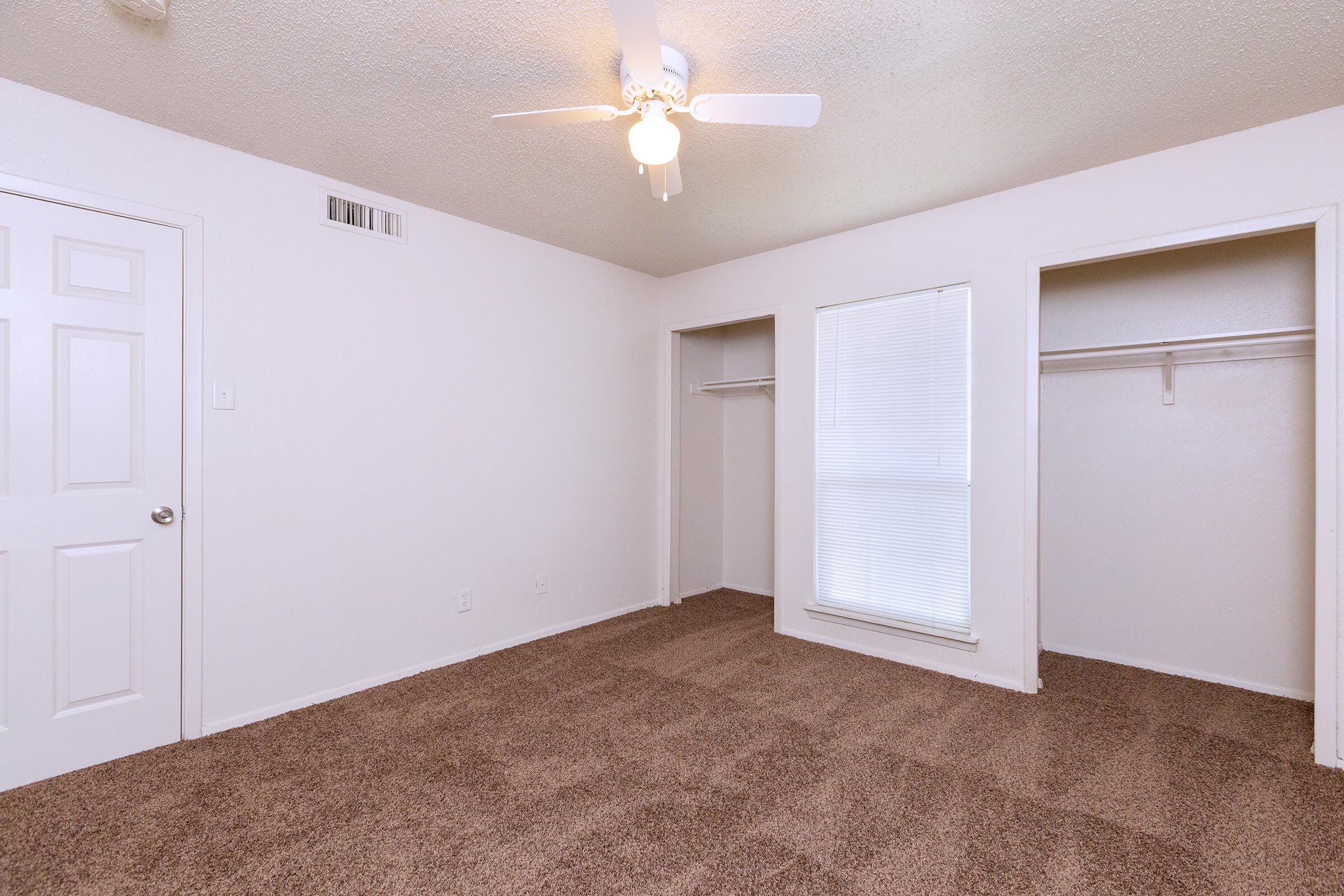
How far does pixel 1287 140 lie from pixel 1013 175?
976mm

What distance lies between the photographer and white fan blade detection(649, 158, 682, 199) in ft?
7.55

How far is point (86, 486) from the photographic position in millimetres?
2416

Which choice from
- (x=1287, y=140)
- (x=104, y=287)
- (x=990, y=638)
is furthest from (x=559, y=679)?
(x=1287, y=140)

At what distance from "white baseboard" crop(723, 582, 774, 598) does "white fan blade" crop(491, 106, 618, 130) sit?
13.0 ft

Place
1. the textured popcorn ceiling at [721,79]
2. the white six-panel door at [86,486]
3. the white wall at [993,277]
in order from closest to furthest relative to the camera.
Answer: the textured popcorn ceiling at [721,79], the white six-panel door at [86,486], the white wall at [993,277]

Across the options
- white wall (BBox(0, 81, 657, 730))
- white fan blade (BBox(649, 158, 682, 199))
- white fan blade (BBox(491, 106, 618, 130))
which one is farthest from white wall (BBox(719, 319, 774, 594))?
white fan blade (BBox(491, 106, 618, 130))

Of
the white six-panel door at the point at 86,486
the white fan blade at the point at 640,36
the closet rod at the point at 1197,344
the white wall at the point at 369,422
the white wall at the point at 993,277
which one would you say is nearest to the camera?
the white fan blade at the point at 640,36

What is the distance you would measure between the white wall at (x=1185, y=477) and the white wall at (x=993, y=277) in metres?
0.70

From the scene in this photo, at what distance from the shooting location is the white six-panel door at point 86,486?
226 centimetres

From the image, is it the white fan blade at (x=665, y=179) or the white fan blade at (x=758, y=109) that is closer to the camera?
the white fan blade at (x=758, y=109)

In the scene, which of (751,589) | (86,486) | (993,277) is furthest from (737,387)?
(86,486)

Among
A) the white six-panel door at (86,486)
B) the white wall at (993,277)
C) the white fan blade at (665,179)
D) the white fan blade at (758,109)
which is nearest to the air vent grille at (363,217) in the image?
the white six-panel door at (86,486)

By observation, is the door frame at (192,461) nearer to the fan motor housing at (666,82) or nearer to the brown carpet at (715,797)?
the brown carpet at (715,797)

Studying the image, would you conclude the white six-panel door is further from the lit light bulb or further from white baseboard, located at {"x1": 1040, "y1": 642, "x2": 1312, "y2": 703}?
white baseboard, located at {"x1": 1040, "y1": 642, "x2": 1312, "y2": 703}
